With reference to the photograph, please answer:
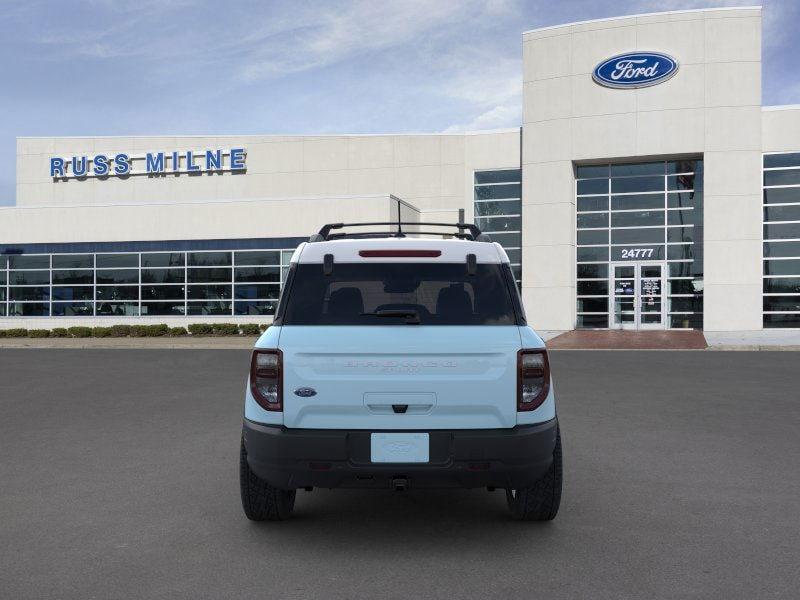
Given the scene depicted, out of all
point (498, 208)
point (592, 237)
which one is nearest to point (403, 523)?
point (592, 237)

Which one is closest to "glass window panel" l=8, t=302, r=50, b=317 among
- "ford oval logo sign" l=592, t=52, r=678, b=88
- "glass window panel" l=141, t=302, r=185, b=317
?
"glass window panel" l=141, t=302, r=185, b=317

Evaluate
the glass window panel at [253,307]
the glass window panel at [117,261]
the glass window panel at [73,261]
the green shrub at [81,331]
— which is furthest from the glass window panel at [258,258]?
the glass window panel at [73,261]

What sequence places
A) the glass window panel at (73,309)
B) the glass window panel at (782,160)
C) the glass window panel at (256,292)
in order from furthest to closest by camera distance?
the glass window panel at (73,309), the glass window panel at (256,292), the glass window panel at (782,160)

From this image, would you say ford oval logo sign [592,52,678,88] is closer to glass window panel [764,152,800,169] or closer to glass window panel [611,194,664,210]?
glass window panel [611,194,664,210]

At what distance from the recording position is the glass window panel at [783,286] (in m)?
29.0

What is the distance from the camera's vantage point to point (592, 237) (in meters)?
31.6

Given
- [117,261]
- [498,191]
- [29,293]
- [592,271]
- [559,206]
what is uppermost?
[498,191]

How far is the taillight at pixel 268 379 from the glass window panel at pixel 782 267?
28.6m

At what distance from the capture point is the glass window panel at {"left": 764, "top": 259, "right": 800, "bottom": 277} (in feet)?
95.5

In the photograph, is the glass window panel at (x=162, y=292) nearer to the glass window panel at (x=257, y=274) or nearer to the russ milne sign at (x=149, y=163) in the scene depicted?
the glass window panel at (x=257, y=274)

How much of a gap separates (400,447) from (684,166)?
95.0ft

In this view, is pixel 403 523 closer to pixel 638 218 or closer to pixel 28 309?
pixel 638 218

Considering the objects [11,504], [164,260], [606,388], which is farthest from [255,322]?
[11,504]

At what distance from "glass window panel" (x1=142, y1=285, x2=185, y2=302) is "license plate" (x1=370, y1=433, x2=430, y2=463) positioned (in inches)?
1204
